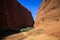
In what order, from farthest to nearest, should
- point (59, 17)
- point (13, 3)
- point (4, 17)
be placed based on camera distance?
point (13, 3) < point (4, 17) < point (59, 17)

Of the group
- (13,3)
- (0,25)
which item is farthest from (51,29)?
(13,3)

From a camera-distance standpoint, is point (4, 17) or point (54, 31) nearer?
point (54, 31)

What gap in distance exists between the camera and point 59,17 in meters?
10.0

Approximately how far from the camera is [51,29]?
973 cm

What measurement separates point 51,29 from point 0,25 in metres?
25.5

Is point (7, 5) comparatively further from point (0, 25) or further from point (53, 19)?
point (53, 19)

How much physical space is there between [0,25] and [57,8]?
24755 mm

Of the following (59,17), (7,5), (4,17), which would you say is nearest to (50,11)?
(59,17)

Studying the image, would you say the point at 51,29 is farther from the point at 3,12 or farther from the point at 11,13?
the point at 11,13

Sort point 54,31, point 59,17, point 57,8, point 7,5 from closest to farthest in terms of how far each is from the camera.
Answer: point 54,31
point 59,17
point 57,8
point 7,5

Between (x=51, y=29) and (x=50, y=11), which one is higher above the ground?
(x=50, y=11)

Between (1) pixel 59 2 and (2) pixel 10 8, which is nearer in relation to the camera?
(1) pixel 59 2

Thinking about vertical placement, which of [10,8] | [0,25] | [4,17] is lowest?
[0,25]

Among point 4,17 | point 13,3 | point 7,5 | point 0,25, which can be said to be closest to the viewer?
point 0,25
